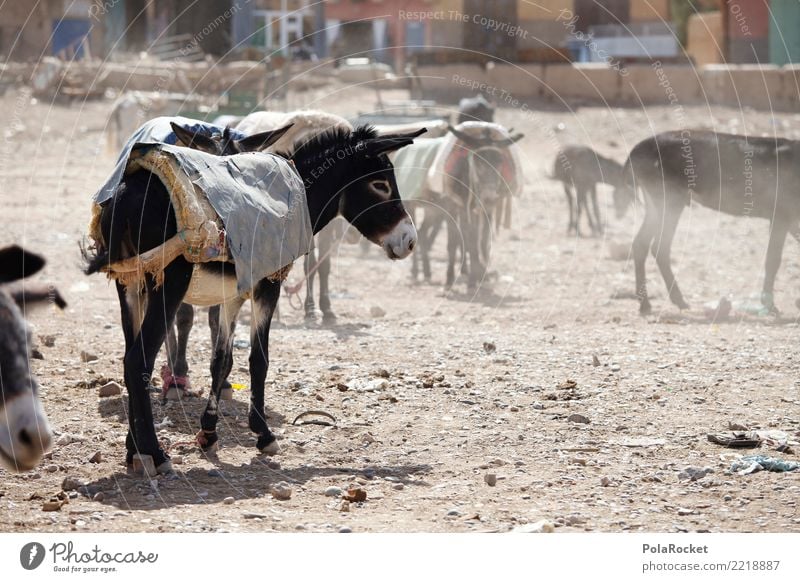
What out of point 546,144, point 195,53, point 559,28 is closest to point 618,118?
point 546,144

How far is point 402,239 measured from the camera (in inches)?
316

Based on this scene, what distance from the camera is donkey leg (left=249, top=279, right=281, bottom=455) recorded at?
7512 mm

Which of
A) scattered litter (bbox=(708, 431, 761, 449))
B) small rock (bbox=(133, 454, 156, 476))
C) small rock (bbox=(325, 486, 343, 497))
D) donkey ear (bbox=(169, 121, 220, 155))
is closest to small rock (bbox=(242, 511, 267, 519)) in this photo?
small rock (bbox=(325, 486, 343, 497))

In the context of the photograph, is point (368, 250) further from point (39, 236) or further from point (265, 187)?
point (265, 187)

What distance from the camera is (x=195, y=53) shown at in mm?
39188

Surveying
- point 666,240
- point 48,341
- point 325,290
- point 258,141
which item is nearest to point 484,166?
point 666,240

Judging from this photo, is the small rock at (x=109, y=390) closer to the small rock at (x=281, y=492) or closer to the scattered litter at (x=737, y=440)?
the small rock at (x=281, y=492)

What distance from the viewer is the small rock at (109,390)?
871 centimetres

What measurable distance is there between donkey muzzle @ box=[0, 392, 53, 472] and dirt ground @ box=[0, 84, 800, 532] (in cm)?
156

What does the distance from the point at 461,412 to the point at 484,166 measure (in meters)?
7.74

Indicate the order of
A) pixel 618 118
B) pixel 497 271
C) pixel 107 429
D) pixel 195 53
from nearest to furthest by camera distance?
pixel 107 429 < pixel 497 271 < pixel 618 118 < pixel 195 53

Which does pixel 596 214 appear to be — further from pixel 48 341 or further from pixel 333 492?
pixel 333 492

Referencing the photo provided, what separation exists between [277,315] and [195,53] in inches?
1112

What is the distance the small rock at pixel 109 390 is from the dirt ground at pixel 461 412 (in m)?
0.09
